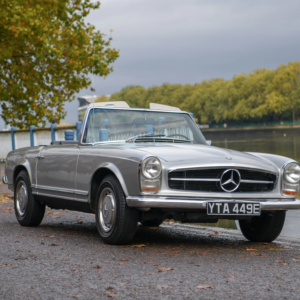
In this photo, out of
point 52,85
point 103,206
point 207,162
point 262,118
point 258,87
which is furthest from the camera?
point 262,118

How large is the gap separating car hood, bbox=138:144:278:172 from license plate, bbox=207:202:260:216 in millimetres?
415

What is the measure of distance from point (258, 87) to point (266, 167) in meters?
118

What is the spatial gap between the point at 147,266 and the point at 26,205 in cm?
356

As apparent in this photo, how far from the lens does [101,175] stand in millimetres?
6578

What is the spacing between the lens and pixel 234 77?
13488cm

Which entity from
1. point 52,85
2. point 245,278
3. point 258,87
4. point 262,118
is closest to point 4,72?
point 52,85

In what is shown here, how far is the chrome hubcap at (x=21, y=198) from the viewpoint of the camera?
323 inches

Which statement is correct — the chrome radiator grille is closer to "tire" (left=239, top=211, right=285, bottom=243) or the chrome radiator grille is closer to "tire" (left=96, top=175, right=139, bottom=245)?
"tire" (left=96, top=175, right=139, bottom=245)

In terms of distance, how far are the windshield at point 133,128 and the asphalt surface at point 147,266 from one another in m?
1.23

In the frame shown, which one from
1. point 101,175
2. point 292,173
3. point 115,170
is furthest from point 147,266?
point 292,173

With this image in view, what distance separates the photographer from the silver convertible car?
5.82 m

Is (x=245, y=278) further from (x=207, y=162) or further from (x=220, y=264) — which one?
(x=207, y=162)

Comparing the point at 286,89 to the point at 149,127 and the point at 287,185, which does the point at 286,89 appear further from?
the point at 287,185

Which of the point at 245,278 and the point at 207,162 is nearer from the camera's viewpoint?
the point at 245,278
